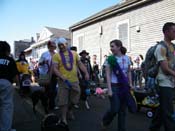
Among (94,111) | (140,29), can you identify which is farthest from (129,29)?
(94,111)

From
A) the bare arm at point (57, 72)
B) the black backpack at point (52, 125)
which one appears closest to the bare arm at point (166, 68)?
the black backpack at point (52, 125)

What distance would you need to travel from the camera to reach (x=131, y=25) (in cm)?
1917

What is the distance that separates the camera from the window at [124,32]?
19484 mm

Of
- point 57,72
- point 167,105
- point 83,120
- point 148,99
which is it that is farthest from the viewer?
point 148,99

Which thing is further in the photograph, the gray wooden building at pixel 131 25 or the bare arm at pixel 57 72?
the gray wooden building at pixel 131 25

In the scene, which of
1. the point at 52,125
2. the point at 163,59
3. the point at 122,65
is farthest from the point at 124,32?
the point at 52,125

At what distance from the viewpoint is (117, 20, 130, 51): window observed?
1948 centimetres

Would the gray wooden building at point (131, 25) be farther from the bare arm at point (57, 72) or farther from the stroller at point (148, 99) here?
the bare arm at point (57, 72)

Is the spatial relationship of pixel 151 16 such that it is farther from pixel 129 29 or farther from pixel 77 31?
pixel 77 31

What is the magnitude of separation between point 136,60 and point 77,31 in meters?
10.7

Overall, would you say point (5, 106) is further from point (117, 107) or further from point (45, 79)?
point (117, 107)

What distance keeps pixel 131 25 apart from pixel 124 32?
0.86 metres

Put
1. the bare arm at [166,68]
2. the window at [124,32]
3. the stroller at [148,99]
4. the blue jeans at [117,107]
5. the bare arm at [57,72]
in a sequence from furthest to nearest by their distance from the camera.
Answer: the window at [124,32] → the stroller at [148,99] → the bare arm at [57,72] → the blue jeans at [117,107] → the bare arm at [166,68]

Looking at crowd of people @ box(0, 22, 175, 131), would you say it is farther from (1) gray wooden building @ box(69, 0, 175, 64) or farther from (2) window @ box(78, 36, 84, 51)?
(2) window @ box(78, 36, 84, 51)
